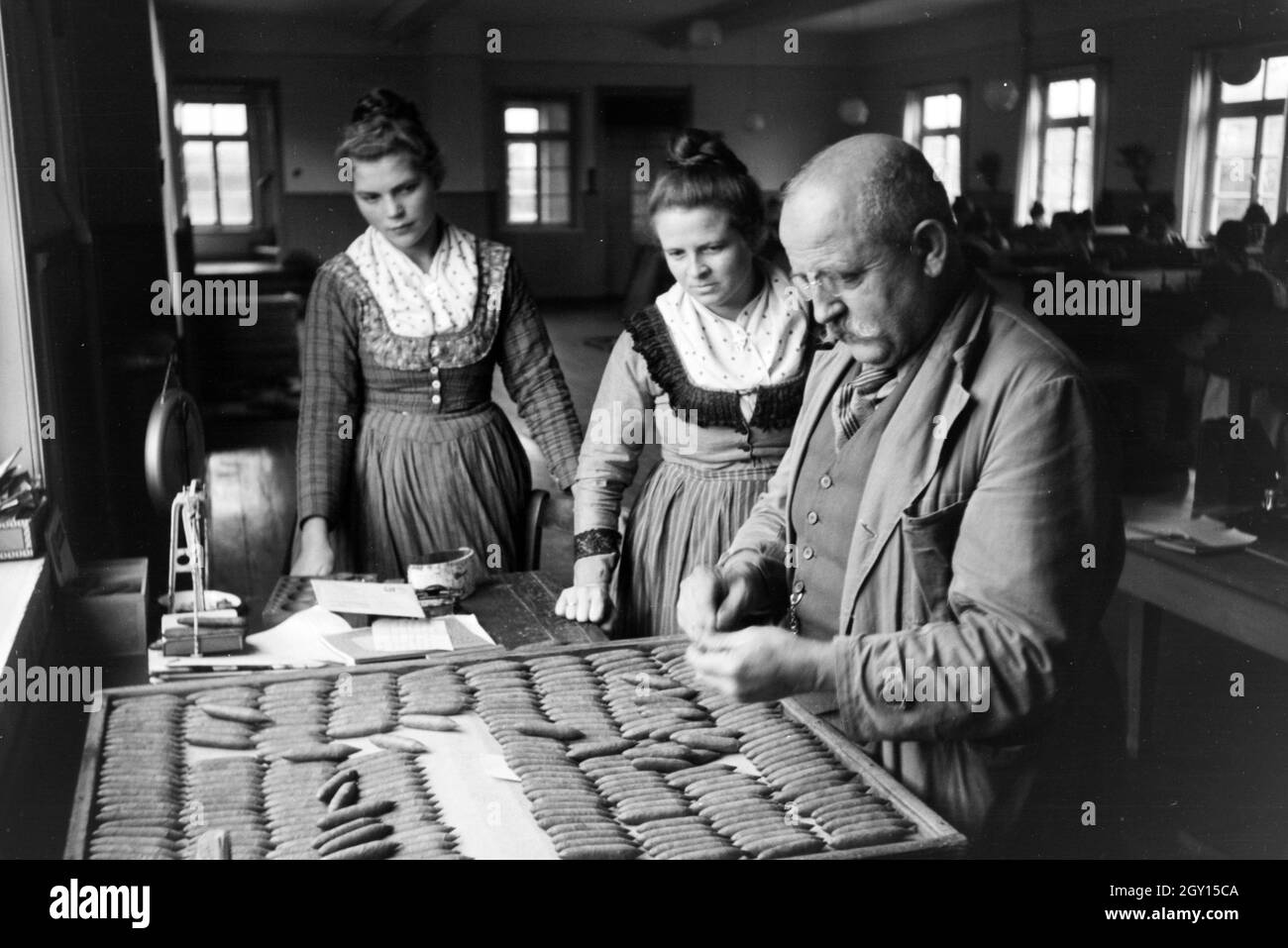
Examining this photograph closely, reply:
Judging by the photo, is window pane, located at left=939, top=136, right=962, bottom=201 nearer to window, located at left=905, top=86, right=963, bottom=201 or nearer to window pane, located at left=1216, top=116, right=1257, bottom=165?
window, located at left=905, top=86, right=963, bottom=201

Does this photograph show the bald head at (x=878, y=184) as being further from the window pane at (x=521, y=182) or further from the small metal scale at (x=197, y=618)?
the window pane at (x=521, y=182)

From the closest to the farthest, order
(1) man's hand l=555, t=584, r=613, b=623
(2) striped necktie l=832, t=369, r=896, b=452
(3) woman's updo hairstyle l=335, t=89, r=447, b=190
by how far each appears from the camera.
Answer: (2) striped necktie l=832, t=369, r=896, b=452 → (1) man's hand l=555, t=584, r=613, b=623 → (3) woman's updo hairstyle l=335, t=89, r=447, b=190

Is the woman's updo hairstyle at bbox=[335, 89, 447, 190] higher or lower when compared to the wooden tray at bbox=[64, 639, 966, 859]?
higher

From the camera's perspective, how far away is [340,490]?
3.36 m

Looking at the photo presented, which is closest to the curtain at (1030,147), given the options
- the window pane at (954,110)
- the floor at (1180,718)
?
the window pane at (954,110)

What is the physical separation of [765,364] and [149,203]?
342 cm

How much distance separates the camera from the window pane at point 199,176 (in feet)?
17.8

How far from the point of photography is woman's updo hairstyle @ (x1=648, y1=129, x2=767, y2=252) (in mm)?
2705

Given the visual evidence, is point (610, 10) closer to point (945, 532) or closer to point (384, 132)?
point (384, 132)

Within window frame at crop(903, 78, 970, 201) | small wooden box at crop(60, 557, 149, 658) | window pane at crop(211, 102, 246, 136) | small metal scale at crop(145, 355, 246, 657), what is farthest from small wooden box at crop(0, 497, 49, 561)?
window frame at crop(903, 78, 970, 201)

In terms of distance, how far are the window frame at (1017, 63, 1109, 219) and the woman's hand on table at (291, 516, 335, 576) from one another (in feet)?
11.1
